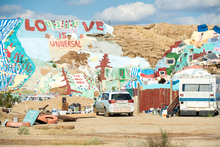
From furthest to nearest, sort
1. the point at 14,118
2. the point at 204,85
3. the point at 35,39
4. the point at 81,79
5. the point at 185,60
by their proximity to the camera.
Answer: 1. the point at 35,39
2. the point at 185,60
3. the point at 81,79
4. the point at 204,85
5. the point at 14,118

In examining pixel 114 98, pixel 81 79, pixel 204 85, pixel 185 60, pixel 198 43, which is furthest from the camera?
pixel 198 43

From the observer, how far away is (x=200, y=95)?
1839 centimetres

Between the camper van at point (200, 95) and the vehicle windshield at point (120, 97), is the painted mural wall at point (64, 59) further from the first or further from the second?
the camper van at point (200, 95)

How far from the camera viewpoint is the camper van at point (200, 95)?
18250 mm

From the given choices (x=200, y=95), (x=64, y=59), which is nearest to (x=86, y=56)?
(x=64, y=59)

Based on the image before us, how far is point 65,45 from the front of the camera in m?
65.1

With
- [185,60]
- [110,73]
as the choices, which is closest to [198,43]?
[185,60]

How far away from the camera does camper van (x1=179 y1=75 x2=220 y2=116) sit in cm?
1825

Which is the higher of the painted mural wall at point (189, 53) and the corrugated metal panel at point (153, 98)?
the painted mural wall at point (189, 53)

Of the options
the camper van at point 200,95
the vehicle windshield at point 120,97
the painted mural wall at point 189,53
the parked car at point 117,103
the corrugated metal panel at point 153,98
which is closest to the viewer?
the camper van at point 200,95

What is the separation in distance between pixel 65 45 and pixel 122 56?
1189 centimetres

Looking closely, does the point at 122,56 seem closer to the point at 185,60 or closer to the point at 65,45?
Answer: the point at 65,45

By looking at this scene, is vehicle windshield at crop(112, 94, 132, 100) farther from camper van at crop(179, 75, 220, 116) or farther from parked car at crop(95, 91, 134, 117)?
camper van at crop(179, 75, 220, 116)

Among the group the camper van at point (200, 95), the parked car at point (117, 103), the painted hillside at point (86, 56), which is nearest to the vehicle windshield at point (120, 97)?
the parked car at point (117, 103)
